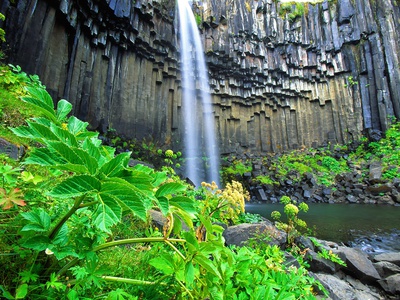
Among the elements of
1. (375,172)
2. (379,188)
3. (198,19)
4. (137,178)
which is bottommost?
(379,188)

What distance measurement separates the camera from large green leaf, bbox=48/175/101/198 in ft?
1.93

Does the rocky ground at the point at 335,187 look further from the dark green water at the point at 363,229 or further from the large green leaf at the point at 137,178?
the large green leaf at the point at 137,178

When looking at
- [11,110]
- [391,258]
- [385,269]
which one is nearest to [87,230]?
[11,110]

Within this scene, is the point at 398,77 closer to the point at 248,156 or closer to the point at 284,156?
the point at 284,156

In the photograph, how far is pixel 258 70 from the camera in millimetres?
21469

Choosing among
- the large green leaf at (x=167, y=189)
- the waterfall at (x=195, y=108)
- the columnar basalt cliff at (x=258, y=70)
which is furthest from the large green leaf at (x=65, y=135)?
the waterfall at (x=195, y=108)

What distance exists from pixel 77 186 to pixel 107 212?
108 millimetres

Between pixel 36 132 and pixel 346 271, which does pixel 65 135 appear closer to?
pixel 36 132

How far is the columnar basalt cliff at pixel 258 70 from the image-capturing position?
47.7ft

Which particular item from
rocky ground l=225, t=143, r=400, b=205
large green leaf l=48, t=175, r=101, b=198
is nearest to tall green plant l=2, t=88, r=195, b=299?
large green leaf l=48, t=175, r=101, b=198

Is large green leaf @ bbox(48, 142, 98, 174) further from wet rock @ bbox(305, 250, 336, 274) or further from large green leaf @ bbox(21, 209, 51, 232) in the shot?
wet rock @ bbox(305, 250, 336, 274)

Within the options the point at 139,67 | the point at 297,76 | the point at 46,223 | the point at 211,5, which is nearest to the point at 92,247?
the point at 46,223

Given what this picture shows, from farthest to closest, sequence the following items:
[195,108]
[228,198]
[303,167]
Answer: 1. [195,108]
2. [303,167]
3. [228,198]

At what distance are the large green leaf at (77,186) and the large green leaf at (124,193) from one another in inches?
1.0
